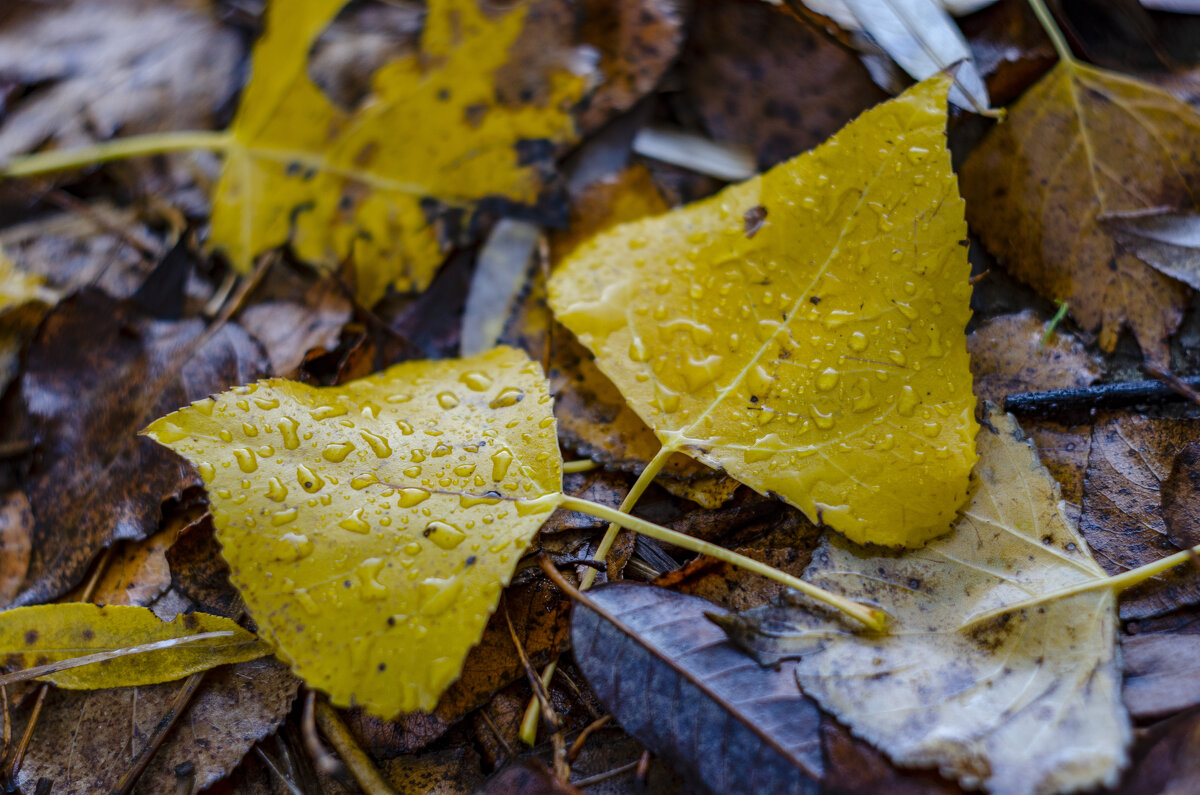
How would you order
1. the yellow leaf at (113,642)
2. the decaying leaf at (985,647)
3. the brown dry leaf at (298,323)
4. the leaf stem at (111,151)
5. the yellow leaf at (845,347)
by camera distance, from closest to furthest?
1. the decaying leaf at (985,647)
2. the yellow leaf at (845,347)
3. the yellow leaf at (113,642)
4. the brown dry leaf at (298,323)
5. the leaf stem at (111,151)

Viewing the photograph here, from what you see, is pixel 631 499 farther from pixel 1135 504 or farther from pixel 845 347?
pixel 1135 504

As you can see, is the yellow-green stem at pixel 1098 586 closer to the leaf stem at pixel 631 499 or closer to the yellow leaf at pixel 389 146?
the leaf stem at pixel 631 499

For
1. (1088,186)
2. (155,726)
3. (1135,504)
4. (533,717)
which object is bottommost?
(155,726)

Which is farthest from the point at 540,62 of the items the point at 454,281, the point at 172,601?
the point at 172,601

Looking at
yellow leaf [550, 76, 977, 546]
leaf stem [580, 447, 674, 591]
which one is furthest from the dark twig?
leaf stem [580, 447, 674, 591]

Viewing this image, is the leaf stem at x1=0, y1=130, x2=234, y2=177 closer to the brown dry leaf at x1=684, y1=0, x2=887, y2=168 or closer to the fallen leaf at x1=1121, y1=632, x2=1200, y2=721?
the brown dry leaf at x1=684, y1=0, x2=887, y2=168

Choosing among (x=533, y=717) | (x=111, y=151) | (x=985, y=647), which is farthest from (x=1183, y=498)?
(x=111, y=151)

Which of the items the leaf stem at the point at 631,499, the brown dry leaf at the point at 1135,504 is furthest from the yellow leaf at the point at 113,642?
the brown dry leaf at the point at 1135,504
